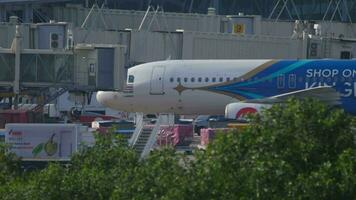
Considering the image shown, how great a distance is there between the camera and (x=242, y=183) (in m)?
14.8

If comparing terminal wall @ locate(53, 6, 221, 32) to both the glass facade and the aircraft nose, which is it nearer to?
the glass facade

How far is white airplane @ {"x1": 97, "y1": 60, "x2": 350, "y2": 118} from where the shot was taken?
43812mm

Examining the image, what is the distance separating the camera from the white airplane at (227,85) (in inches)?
1725

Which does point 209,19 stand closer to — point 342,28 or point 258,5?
point 342,28

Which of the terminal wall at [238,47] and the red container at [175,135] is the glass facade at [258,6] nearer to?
the terminal wall at [238,47]

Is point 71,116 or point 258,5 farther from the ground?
point 258,5

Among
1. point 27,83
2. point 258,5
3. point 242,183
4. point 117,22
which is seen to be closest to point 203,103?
point 27,83

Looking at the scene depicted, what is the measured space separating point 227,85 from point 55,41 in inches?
506

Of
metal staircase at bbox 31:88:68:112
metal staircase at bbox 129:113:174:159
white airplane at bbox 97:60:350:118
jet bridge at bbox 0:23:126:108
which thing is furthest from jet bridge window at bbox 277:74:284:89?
metal staircase at bbox 31:88:68:112

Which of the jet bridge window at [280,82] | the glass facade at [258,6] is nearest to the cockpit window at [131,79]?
the jet bridge window at [280,82]

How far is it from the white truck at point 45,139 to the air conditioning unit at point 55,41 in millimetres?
21318

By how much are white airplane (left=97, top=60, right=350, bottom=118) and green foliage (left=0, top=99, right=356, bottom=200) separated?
2730cm

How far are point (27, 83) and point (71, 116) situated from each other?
993 centimetres

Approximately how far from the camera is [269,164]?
47.6 feet
